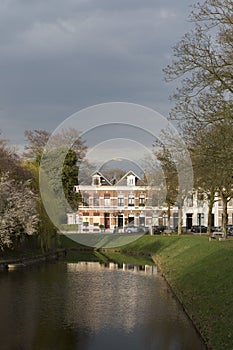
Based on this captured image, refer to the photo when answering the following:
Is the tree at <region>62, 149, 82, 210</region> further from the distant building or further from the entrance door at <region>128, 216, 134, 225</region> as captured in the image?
the entrance door at <region>128, 216, 134, 225</region>

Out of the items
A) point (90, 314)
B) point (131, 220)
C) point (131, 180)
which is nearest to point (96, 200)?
point (131, 220)

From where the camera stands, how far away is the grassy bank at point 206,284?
15.2 meters

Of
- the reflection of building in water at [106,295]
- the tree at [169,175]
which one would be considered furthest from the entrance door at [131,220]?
the reflection of building in water at [106,295]

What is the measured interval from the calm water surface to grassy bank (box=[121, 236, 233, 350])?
60 cm

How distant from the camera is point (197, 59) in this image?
21.4 m

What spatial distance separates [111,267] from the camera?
3653 cm

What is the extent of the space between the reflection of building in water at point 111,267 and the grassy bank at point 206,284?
0.88 meters

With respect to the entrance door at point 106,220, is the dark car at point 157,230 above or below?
below

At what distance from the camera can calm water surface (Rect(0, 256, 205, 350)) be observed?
1593cm

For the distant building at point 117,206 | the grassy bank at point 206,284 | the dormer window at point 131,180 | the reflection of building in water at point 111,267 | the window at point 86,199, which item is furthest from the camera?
the window at point 86,199

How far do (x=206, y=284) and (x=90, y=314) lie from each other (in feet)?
16.3

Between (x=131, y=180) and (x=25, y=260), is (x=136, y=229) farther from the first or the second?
(x=25, y=260)

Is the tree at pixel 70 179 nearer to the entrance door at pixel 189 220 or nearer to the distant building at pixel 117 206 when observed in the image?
the distant building at pixel 117 206

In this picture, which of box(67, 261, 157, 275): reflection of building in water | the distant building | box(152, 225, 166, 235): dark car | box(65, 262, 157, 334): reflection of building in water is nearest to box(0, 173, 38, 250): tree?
box(67, 261, 157, 275): reflection of building in water
